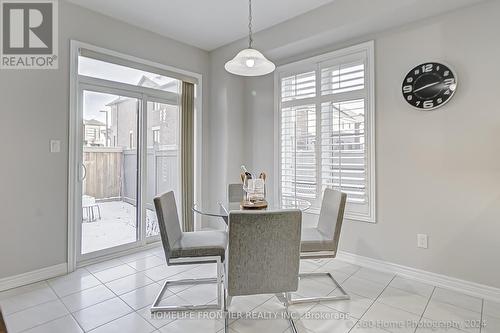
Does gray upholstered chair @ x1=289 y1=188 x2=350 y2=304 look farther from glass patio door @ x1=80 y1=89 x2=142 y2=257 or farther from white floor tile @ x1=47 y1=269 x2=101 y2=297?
glass patio door @ x1=80 y1=89 x2=142 y2=257

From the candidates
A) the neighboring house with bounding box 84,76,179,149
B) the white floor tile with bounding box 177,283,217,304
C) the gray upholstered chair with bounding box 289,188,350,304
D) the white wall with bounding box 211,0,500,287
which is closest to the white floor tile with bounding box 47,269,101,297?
the white floor tile with bounding box 177,283,217,304

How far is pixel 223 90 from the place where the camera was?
161 inches

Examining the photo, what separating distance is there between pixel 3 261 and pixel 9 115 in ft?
4.44

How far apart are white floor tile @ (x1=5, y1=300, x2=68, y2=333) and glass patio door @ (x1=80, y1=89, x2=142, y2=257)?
0.92 m

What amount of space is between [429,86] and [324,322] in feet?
7.64

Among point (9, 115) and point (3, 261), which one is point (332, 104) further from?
point (3, 261)

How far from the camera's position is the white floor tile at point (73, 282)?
2.47m

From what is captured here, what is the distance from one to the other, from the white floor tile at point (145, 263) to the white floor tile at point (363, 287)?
2019mm

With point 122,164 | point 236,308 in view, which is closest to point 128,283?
point 236,308

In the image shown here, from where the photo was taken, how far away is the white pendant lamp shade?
228cm

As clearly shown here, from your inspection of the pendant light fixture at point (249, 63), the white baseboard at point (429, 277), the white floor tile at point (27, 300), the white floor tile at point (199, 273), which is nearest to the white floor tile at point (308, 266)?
the white baseboard at point (429, 277)

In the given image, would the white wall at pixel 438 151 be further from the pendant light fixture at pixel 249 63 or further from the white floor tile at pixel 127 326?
→ the white floor tile at pixel 127 326

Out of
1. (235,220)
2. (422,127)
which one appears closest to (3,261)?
(235,220)

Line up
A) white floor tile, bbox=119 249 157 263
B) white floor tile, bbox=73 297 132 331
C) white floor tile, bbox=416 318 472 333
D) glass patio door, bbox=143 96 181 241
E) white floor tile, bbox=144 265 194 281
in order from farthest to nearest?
glass patio door, bbox=143 96 181 241 < white floor tile, bbox=119 249 157 263 < white floor tile, bbox=144 265 194 281 < white floor tile, bbox=73 297 132 331 < white floor tile, bbox=416 318 472 333
